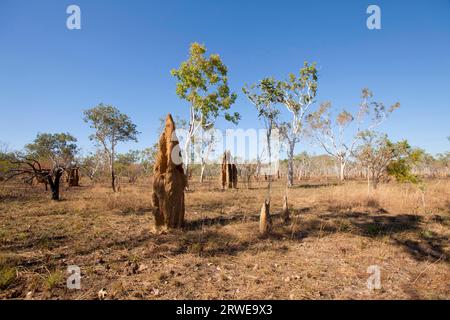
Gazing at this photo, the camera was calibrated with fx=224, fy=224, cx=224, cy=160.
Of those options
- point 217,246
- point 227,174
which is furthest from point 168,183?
point 227,174

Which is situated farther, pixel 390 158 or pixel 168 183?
pixel 390 158

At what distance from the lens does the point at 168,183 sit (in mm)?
6988

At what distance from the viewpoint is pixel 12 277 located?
3891mm

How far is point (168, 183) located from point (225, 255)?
285 centimetres

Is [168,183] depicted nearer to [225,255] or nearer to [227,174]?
[225,255]

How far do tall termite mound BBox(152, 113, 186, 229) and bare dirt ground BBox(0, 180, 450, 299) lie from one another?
547 millimetres

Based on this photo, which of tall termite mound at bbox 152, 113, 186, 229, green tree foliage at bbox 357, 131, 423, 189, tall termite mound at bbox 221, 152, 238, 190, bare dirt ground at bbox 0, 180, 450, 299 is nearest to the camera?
bare dirt ground at bbox 0, 180, 450, 299

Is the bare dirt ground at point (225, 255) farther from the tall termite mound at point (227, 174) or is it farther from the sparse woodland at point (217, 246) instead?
the tall termite mound at point (227, 174)

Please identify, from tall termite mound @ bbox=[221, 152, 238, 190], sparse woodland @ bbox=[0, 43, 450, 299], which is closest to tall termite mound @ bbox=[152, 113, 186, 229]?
sparse woodland @ bbox=[0, 43, 450, 299]

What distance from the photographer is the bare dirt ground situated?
150 inches

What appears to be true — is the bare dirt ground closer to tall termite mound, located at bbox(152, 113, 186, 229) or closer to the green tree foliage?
tall termite mound, located at bbox(152, 113, 186, 229)
